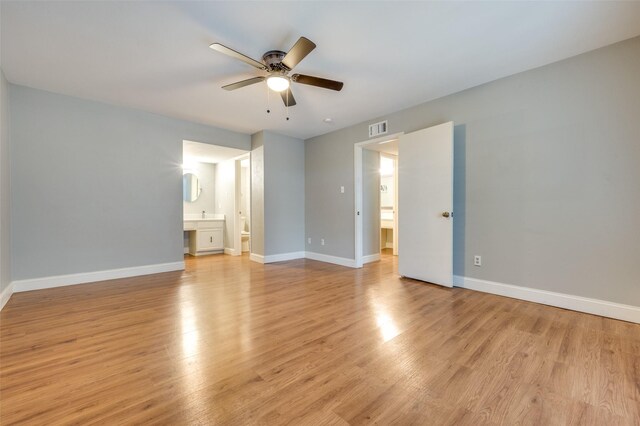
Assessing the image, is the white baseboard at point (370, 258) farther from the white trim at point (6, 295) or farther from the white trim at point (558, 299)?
the white trim at point (6, 295)

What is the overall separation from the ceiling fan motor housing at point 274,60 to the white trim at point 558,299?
3196 millimetres

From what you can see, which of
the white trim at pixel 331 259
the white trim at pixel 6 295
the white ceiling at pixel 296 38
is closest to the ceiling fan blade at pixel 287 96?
the white ceiling at pixel 296 38

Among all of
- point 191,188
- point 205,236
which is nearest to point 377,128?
point 205,236

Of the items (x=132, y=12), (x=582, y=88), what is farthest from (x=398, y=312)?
(x=132, y=12)

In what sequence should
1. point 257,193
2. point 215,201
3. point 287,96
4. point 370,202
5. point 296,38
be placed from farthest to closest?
point 215,201 → point 257,193 → point 370,202 → point 287,96 → point 296,38

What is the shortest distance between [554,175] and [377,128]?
94.1 inches

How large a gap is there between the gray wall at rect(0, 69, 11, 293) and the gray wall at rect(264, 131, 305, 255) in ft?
10.6

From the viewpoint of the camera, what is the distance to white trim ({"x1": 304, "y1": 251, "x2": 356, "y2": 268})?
187 inches

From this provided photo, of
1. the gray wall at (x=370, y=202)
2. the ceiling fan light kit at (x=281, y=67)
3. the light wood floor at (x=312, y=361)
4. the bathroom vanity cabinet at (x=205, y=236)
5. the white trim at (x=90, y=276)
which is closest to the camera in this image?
the light wood floor at (x=312, y=361)

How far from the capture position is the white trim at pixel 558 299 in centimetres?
236

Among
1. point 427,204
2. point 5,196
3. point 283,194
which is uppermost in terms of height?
point 283,194

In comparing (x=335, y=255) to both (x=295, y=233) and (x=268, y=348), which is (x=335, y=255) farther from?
(x=268, y=348)

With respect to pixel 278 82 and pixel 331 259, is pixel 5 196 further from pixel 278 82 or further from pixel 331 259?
pixel 331 259

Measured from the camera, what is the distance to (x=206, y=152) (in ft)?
18.0
